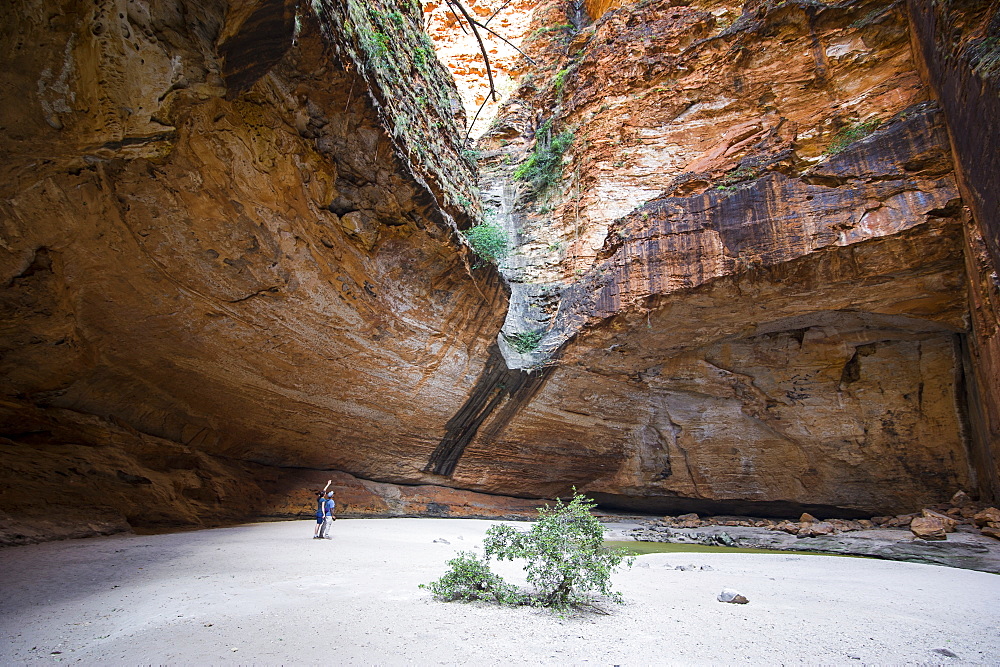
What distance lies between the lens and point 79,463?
20.5 feet

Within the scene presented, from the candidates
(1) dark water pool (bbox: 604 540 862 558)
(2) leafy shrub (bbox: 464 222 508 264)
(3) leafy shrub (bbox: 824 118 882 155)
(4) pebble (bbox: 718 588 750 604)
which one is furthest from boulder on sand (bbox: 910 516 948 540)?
(2) leafy shrub (bbox: 464 222 508 264)

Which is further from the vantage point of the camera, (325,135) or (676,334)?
(676,334)

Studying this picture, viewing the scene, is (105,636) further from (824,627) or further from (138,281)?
(138,281)

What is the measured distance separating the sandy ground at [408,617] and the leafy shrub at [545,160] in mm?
10618

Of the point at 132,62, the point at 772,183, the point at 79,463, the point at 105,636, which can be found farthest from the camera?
the point at 772,183

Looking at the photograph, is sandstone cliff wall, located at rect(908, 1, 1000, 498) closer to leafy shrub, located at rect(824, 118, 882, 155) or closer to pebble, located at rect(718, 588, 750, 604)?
leafy shrub, located at rect(824, 118, 882, 155)

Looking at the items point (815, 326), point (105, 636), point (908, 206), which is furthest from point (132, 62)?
point (815, 326)

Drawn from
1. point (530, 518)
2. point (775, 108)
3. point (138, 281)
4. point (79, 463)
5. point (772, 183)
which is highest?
point (775, 108)

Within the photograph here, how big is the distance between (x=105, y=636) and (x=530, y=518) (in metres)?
10.1

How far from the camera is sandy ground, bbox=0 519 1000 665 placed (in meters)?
2.19

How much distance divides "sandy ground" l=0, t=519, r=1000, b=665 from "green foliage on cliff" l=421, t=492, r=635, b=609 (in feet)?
0.43

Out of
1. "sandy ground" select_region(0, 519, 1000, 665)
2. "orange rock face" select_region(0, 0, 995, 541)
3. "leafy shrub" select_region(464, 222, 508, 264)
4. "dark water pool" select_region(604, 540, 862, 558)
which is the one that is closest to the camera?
"sandy ground" select_region(0, 519, 1000, 665)

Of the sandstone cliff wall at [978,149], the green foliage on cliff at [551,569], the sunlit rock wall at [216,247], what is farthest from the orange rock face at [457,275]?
the green foliage on cliff at [551,569]

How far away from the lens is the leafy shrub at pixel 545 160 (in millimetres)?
12680
